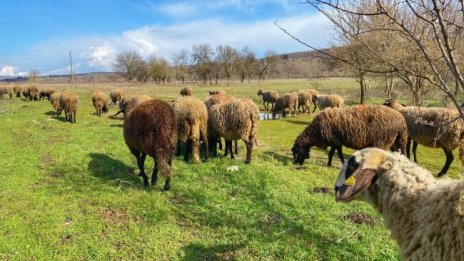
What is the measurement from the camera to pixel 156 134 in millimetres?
8453

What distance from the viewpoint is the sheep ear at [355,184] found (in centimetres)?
343

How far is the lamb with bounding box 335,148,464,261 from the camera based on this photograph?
2.88m

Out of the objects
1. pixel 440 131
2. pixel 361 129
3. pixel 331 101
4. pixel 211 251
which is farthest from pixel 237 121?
pixel 331 101

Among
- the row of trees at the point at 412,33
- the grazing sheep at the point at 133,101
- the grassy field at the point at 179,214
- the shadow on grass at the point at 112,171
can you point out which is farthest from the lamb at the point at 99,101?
the row of trees at the point at 412,33

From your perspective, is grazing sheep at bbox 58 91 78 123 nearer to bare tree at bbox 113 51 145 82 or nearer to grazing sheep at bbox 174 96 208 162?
grazing sheep at bbox 174 96 208 162

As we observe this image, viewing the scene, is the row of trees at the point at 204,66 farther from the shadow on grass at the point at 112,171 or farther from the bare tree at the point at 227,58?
the shadow on grass at the point at 112,171

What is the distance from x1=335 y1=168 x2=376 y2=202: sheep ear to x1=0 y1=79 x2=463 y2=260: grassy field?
7.43ft

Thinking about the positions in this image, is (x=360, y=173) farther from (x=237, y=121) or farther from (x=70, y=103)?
(x=70, y=103)

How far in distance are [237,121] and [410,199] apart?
8468 millimetres

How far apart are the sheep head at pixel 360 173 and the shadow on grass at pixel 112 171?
6.10 metres

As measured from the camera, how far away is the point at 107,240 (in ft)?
19.5

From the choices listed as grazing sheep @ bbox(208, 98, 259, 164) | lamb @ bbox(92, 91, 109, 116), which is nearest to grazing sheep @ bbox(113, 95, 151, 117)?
grazing sheep @ bbox(208, 98, 259, 164)

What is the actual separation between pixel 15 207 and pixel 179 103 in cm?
563

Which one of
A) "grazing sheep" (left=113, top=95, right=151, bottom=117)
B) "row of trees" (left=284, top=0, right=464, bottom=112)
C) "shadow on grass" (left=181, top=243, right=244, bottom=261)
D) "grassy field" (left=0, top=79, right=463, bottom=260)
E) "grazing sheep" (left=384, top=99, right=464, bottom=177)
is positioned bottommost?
"shadow on grass" (left=181, top=243, right=244, bottom=261)
